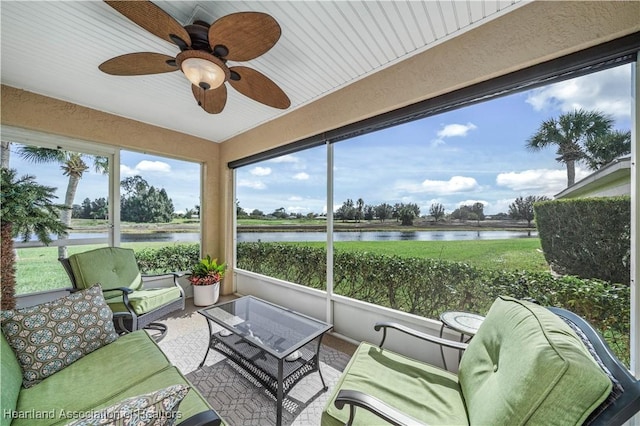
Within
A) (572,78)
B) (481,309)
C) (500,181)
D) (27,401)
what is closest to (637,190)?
(500,181)

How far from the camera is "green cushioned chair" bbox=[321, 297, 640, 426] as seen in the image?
697 millimetres

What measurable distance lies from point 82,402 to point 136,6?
6.25 feet

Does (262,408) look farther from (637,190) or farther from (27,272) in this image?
(27,272)

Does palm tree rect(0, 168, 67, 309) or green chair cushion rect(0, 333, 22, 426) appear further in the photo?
palm tree rect(0, 168, 67, 309)

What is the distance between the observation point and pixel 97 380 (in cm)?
121

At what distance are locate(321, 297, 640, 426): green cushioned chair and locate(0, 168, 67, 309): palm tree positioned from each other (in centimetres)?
319

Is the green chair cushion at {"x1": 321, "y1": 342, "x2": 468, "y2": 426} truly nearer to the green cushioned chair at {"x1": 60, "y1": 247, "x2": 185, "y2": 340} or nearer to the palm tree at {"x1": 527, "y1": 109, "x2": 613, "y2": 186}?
the palm tree at {"x1": 527, "y1": 109, "x2": 613, "y2": 186}

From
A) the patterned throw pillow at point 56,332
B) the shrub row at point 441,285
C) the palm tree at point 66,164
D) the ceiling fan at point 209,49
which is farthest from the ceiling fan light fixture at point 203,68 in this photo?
the palm tree at point 66,164

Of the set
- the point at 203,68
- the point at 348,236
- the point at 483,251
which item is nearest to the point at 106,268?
the point at 203,68

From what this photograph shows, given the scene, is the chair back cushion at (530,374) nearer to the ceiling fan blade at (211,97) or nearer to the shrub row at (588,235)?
the shrub row at (588,235)

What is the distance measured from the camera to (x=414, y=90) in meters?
1.88

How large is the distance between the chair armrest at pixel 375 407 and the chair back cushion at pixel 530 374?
1.01 ft

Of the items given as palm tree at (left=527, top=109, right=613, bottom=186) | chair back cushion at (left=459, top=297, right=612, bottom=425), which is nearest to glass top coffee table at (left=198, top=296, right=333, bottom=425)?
chair back cushion at (left=459, top=297, right=612, bottom=425)

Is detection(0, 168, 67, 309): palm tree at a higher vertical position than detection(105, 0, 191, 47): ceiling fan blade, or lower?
lower
